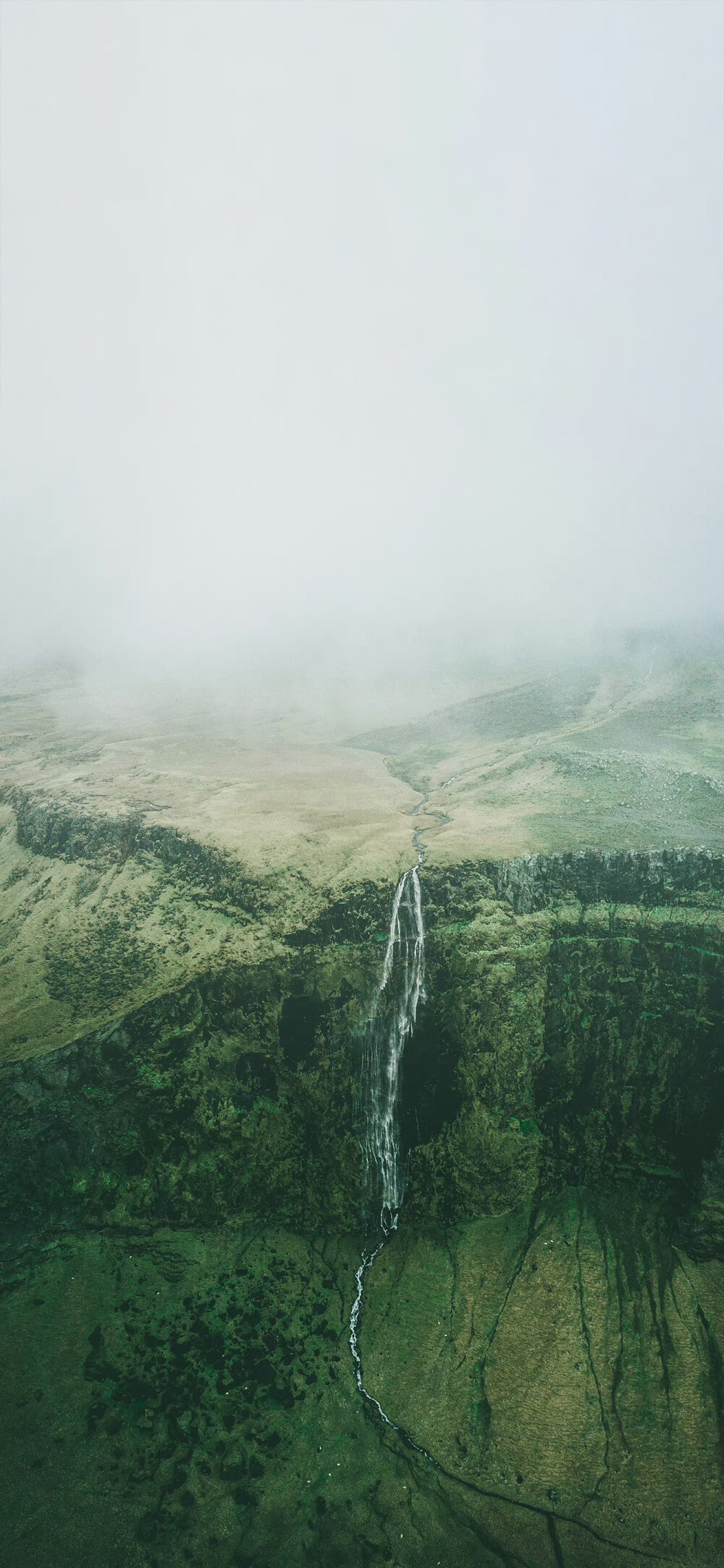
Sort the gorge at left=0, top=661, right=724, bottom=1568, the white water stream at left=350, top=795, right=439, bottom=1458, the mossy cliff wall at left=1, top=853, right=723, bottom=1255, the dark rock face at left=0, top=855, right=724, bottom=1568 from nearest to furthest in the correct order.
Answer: the dark rock face at left=0, top=855, right=724, bottom=1568
the gorge at left=0, top=661, right=724, bottom=1568
the mossy cliff wall at left=1, top=853, right=723, bottom=1255
the white water stream at left=350, top=795, right=439, bottom=1458

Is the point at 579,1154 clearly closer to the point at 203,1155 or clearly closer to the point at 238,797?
the point at 203,1155

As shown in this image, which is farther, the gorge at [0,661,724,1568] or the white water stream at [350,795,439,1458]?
the white water stream at [350,795,439,1458]

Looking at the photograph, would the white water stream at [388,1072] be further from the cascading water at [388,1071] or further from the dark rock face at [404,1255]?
the dark rock face at [404,1255]

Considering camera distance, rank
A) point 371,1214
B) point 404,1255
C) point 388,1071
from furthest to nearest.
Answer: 1. point 388,1071
2. point 371,1214
3. point 404,1255

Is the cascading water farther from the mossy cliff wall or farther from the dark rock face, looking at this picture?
the dark rock face

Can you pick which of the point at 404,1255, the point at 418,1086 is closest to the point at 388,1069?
the point at 418,1086

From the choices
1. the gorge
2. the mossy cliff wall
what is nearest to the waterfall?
the gorge

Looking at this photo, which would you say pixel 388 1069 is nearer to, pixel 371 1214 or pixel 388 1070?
pixel 388 1070
